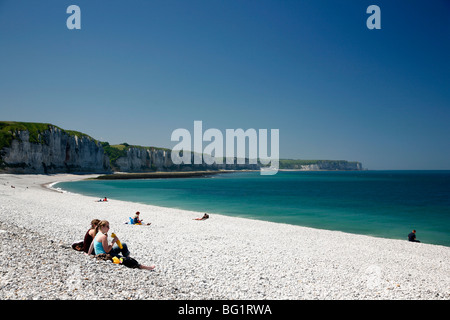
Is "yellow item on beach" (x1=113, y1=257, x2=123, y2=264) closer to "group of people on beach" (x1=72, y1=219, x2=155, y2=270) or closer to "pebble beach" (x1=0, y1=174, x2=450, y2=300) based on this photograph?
"group of people on beach" (x1=72, y1=219, x2=155, y2=270)

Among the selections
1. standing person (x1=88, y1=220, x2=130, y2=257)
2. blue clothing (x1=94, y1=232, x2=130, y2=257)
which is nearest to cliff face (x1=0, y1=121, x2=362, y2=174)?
standing person (x1=88, y1=220, x2=130, y2=257)

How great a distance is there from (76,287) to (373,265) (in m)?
10.2

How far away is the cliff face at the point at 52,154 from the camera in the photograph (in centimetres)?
7875

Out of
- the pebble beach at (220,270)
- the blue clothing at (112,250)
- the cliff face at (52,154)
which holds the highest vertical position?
the cliff face at (52,154)

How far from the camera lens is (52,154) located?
90.2 metres

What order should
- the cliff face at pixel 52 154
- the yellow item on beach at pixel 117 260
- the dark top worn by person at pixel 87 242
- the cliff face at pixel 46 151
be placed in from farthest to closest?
the cliff face at pixel 52 154 < the cliff face at pixel 46 151 < the dark top worn by person at pixel 87 242 < the yellow item on beach at pixel 117 260

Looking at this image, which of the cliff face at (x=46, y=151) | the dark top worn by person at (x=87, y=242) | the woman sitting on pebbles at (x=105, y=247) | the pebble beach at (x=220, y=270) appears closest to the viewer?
the pebble beach at (x=220, y=270)

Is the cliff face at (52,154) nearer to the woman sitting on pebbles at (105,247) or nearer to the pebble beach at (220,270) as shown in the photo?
the pebble beach at (220,270)

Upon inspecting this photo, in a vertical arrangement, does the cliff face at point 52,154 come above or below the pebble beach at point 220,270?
above

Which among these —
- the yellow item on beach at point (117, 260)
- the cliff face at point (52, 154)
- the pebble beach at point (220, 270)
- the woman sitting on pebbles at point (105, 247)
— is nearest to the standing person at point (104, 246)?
the woman sitting on pebbles at point (105, 247)
